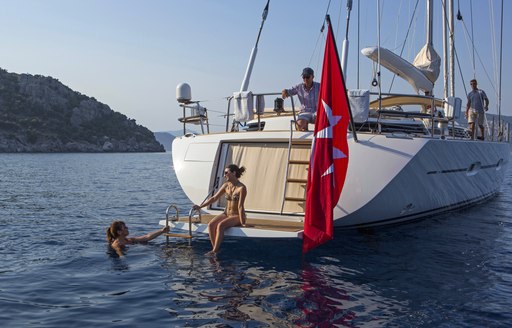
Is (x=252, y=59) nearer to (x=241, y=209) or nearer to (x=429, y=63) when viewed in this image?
(x=241, y=209)

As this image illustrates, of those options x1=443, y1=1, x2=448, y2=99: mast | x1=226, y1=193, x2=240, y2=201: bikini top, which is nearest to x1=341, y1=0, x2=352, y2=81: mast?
x1=226, y1=193, x2=240, y2=201: bikini top

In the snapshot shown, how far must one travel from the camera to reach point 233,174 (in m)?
8.31

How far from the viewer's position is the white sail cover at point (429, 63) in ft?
50.9

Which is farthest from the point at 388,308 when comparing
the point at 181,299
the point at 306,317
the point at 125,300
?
the point at 125,300

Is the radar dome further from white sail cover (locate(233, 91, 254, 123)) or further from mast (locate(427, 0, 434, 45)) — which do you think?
mast (locate(427, 0, 434, 45))

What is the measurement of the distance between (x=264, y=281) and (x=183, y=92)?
5876 millimetres

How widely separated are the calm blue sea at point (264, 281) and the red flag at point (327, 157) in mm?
695

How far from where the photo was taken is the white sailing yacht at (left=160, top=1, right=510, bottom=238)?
8281mm

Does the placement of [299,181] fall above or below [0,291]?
above

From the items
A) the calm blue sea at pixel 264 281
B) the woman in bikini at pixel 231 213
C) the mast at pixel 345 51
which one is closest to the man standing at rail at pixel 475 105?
the calm blue sea at pixel 264 281

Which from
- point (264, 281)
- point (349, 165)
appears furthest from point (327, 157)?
point (264, 281)

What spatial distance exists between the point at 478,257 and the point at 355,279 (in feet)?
8.99

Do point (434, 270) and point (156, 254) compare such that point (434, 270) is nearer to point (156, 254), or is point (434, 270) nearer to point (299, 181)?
point (299, 181)

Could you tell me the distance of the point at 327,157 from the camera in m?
7.25
